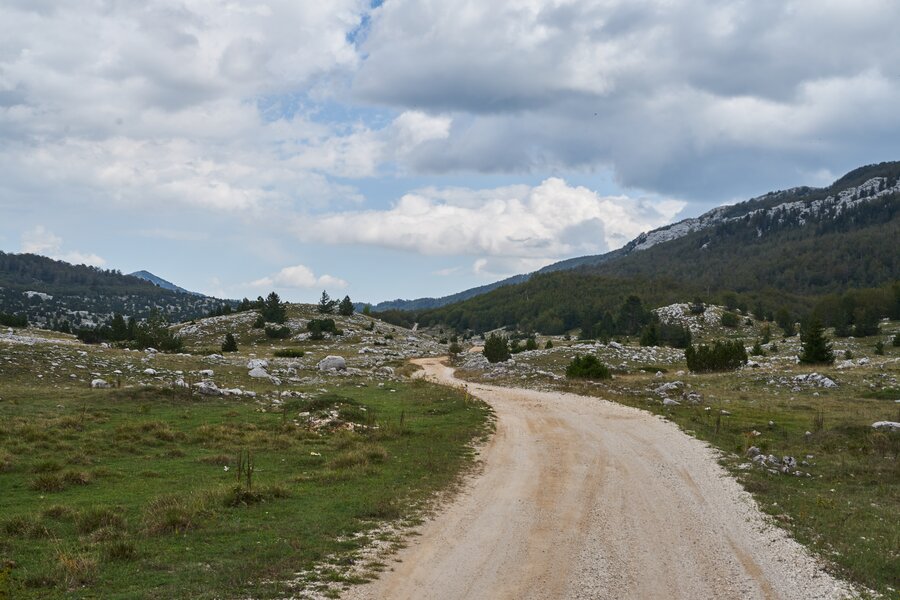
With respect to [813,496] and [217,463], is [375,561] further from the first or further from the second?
[813,496]

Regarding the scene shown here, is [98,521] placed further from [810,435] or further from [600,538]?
[810,435]

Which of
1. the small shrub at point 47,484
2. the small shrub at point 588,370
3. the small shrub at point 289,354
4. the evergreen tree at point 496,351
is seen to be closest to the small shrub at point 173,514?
the small shrub at point 47,484

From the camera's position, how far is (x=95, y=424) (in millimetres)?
22438

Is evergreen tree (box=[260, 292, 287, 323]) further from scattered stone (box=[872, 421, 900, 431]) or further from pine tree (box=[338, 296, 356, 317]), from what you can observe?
scattered stone (box=[872, 421, 900, 431])

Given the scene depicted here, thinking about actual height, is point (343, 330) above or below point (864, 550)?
above

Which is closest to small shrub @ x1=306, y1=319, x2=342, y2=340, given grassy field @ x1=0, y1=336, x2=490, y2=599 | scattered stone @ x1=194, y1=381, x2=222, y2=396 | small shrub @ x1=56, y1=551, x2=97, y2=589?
grassy field @ x1=0, y1=336, x2=490, y2=599

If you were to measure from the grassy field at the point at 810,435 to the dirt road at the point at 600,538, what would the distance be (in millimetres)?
1048

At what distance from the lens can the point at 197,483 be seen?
1605 centimetres

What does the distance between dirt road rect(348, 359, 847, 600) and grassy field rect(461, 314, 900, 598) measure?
105 centimetres

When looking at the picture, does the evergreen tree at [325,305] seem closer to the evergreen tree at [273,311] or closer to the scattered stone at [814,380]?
the evergreen tree at [273,311]

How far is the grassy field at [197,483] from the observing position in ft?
32.9

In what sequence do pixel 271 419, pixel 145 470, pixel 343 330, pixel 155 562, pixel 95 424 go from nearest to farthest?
1. pixel 155 562
2. pixel 145 470
3. pixel 95 424
4. pixel 271 419
5. pixel 343 330

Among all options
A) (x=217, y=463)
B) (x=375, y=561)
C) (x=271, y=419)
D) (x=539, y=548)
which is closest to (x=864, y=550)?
(x=539, y=548)

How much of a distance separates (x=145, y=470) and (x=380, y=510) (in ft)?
25.4
